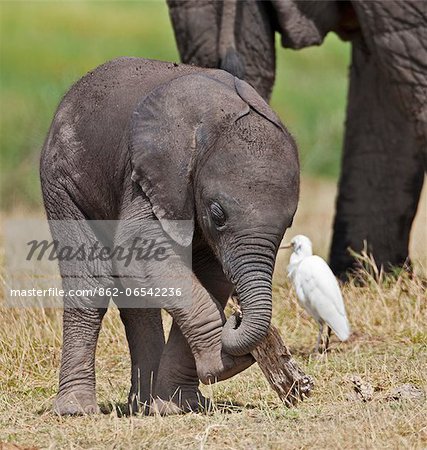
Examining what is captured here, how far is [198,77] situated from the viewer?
6.13m

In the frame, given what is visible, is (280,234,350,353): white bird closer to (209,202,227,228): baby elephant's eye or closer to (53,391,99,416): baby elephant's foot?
(53,391,99,416): baby elephant's foot

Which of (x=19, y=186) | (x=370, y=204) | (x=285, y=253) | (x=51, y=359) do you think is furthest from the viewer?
(x=19, y=186)

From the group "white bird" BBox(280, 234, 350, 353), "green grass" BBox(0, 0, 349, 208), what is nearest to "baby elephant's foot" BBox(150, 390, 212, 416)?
"white bird" BBox(280, 234, 350, 353)

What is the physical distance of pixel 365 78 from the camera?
9570 mm

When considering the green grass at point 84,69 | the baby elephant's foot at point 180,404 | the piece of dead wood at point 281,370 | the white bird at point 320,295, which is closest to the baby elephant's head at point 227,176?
the piece of dead wood at point 281,370

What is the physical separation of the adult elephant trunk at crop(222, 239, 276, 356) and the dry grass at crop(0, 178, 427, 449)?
36 centimetres

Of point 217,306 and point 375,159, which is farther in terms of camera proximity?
point 375,159

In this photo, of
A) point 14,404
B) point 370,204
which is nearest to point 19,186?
point 370,204

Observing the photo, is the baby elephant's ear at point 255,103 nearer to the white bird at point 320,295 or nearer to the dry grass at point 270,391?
the dry grass at point 270,391

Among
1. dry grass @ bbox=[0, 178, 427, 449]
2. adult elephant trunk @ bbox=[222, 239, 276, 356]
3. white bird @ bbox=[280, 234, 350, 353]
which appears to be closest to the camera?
dry grass @ bbox=[0, 178, 427, 449]

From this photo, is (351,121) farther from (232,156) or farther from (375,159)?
(232,156)

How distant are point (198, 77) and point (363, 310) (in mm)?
2562

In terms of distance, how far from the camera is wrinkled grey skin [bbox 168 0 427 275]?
8.21 meters

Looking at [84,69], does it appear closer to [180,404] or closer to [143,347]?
[143,347]
